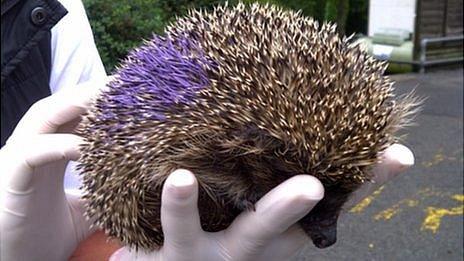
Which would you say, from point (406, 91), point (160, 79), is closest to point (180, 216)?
point (160, 79)

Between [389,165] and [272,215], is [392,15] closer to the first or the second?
[389,165]

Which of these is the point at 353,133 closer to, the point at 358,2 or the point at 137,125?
the point at 137,125

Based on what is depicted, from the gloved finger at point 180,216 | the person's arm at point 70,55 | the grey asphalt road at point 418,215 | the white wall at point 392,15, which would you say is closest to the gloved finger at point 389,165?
the gloved finger at point 180,216

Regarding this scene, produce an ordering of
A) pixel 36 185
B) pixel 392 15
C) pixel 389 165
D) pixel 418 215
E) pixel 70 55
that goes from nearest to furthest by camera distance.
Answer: pixel 389 165, pixel 36 185, pixel 70 55, pixel 418 215, pixel 392 15

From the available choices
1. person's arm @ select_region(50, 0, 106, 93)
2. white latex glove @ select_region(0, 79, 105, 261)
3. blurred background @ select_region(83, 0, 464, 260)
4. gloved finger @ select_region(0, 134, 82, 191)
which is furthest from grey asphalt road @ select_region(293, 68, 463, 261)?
gloved finger @ select_region(0, 134, 82, 191)

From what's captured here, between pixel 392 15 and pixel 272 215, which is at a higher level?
pixel 272 215

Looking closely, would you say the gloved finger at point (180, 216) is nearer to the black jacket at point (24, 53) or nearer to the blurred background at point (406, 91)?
the blurred background at point (406, 91)
